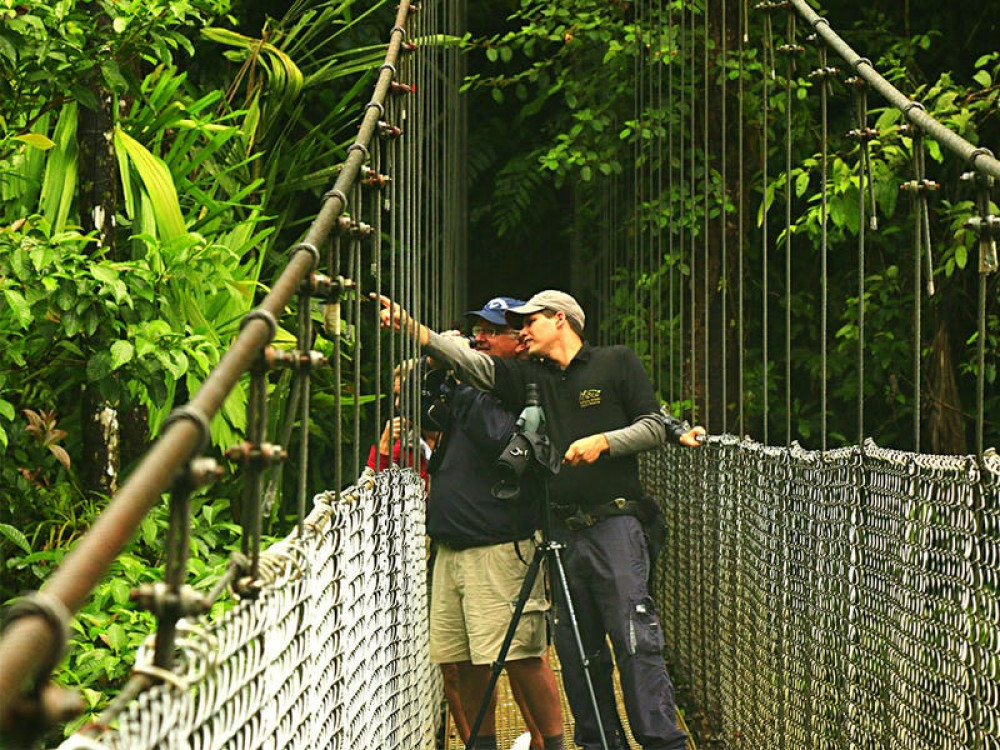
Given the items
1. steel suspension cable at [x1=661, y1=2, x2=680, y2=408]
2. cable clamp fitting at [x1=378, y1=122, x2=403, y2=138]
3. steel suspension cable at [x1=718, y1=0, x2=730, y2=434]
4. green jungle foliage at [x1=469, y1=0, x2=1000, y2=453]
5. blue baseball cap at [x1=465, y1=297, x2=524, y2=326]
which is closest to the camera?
cable clamp fitting at [x1=378, y1=122, x2=403, y2=138]

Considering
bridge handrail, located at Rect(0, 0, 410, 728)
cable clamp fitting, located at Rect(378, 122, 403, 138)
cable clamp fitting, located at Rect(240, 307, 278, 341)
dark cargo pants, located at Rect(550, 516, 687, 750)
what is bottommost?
dark cargo pants, located at Rect(550, 516, 687, 750)

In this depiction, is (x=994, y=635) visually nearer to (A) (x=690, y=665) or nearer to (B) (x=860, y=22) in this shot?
(A) (x=690, y=665)

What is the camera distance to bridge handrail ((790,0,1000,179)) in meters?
2.22

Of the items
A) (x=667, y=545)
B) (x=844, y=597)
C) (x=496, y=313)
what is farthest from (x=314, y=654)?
(x=667, y=545)

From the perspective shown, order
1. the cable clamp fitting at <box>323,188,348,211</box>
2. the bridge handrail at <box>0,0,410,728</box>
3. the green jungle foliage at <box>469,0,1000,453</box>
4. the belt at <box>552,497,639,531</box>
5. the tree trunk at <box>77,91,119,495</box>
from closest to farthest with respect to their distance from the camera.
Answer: the bridge handrail at <box>0,0,410,728</box>
the cable clamp fitting at <box>323,188,348,211</box>
the tree trunk at <box>77,91,119,495</box>
the belt at <box>552,497,639,531</box>
the green jungle foliage at <box>469,0,1000,453</box>

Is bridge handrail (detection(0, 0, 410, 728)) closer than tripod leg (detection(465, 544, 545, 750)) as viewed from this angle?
Yes

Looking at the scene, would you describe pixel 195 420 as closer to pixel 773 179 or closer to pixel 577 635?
pixel 577 635

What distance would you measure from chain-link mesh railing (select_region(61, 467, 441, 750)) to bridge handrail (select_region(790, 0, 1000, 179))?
3.23 ft

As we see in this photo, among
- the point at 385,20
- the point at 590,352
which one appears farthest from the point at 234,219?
the point at 385,20

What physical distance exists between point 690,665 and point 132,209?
7.42ft

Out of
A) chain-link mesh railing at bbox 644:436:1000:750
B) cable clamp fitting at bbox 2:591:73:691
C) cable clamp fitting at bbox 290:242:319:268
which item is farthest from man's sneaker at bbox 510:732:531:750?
cable clamp fitting at bbox 2:591:73:691

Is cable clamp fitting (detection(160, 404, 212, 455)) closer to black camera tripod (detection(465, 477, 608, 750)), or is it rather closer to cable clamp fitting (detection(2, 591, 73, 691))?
cable clamp fitting (detection(2, 591, 73, 691))

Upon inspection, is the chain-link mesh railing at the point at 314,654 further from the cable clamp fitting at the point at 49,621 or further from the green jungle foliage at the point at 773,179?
the green jungle foliage at the point at 773,179

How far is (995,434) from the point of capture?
6383 mm
